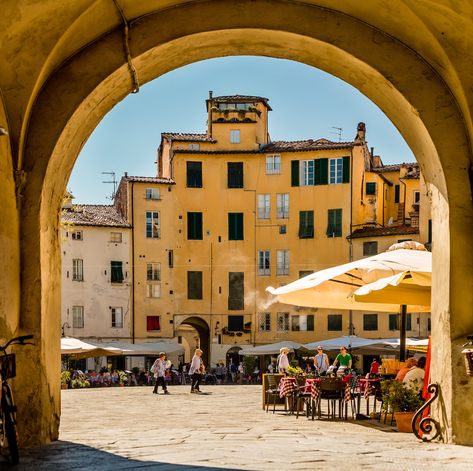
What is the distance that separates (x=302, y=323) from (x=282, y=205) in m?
6.67

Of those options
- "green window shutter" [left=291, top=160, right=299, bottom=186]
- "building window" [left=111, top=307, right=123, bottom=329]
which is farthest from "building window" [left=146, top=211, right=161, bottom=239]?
"green window shutter" [left=291, top=160, right=299, bottom=186]

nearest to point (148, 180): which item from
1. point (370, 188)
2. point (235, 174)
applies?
point (235, 174)

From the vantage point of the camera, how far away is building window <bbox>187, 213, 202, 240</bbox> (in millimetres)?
56656

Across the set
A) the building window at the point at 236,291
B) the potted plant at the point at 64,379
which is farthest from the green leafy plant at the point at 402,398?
the building window at the point at 236,291

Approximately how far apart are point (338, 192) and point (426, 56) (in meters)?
45.2

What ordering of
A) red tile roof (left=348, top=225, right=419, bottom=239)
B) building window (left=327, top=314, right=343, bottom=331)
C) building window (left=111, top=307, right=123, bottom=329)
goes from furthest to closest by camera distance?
1. building window (left=111, top=307, right=123, bottom=329)
2. building window (left=327, top=314, right=343, bottom=331)
3. red tile roof (left=348, top=225, right=419, bottom=239)

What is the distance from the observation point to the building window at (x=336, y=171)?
184 feet

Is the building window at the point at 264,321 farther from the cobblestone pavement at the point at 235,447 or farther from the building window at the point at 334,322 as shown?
the cobblestone pavement at the point at 235,447

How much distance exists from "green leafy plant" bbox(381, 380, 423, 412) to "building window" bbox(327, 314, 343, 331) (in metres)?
42.2

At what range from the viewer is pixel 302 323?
55.2 meters

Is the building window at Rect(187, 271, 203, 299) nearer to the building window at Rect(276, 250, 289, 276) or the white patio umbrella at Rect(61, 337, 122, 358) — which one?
the building window at Rect(276, 250, 289, 276)

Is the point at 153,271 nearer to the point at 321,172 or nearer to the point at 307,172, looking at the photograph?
the point at 307,172

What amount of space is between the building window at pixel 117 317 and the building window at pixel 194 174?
26.0 ft

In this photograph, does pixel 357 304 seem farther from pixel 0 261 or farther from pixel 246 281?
pixel 246 281
